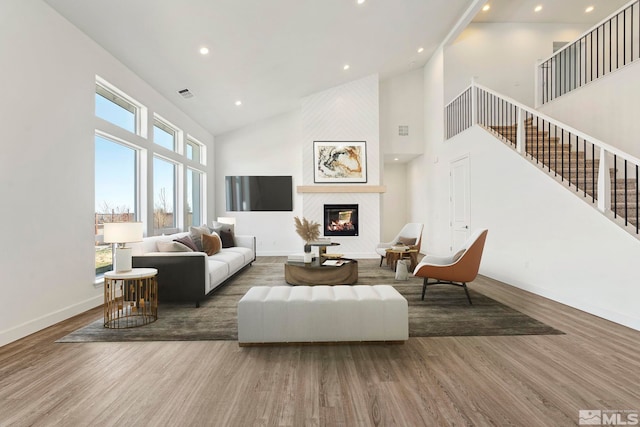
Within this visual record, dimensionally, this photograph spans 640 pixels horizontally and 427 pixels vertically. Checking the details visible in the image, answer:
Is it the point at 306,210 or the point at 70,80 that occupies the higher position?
the point at 70,80

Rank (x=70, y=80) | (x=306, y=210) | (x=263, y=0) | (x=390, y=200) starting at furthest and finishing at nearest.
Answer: (x=390, y=200), (x=306, y=210), (x=263, y=0), (x=70, y=80)

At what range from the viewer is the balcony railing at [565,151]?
349 cm

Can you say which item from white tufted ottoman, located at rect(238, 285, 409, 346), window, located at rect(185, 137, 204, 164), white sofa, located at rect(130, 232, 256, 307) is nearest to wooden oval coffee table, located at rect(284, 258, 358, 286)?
white sofa, located at rect(130, 232, 256, 307)

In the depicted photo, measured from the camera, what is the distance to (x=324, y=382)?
6.87 ft

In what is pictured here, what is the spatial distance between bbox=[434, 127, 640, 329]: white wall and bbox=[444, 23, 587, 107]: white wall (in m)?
2.48

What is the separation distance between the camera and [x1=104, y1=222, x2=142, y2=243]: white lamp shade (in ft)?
10.8

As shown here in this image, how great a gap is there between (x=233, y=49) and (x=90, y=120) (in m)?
2.39

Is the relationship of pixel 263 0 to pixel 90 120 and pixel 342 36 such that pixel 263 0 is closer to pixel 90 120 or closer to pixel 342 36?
pixel 342 36

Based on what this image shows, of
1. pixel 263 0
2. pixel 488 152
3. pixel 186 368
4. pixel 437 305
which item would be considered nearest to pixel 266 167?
pixel 263 0

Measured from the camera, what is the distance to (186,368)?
231cm

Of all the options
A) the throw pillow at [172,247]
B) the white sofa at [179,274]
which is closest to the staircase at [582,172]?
the white sofa at [179,274]

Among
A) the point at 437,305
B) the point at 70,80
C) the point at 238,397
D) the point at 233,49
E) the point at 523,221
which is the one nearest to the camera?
the point at 238,397

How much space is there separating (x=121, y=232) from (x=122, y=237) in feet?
0.18

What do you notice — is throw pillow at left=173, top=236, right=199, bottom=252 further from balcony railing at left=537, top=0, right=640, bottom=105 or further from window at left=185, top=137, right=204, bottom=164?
balcony railing at left=537, top=0, right=640, bottom=105
